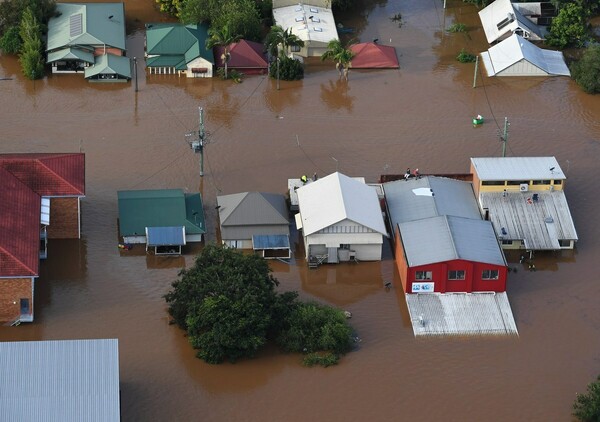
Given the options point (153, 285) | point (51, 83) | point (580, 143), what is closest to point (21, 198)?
point (153, 285)

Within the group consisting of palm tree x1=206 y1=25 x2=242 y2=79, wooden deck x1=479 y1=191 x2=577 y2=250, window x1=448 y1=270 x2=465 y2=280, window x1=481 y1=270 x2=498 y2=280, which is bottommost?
window x1=481 y1=270 x2=498 y2=280

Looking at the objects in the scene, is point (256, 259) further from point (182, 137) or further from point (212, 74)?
point (212, 74)

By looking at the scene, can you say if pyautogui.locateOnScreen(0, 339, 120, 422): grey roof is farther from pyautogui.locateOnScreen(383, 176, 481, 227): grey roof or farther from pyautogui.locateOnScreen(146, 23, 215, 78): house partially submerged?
pyautogui.locateOnScreen(146, 23, 215, 78): house partially submerged

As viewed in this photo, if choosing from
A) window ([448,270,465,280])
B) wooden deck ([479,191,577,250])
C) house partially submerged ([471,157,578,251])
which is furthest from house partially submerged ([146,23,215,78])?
window ([448,270,465,280])

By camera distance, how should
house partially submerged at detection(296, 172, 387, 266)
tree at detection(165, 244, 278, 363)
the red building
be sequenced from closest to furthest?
tree at detection(165, 244, 278, 363) → the red building → house partially submerged at detection(296, 172, 387, 266)

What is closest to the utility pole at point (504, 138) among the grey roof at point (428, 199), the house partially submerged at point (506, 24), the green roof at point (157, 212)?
the grey roof at point (428, 199)

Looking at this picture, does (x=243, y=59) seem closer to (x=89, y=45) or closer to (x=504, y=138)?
(x=89, y=45)
